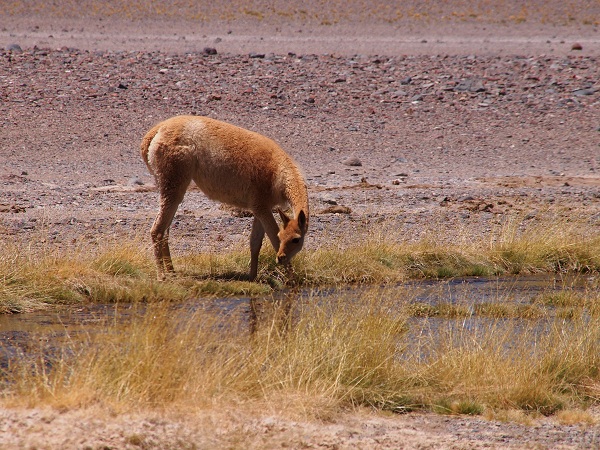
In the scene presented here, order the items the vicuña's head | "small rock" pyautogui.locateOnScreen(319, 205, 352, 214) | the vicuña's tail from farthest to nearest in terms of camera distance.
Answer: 1. "small rock" pyautogui.locateOnScreen(319, 205, 352, 214)
2. the vicuña's tail
3. the vicuña's head

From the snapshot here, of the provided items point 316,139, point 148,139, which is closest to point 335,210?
point 148,139

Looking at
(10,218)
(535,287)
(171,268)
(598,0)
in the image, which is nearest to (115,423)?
(171,268)

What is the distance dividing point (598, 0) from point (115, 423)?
41.9m

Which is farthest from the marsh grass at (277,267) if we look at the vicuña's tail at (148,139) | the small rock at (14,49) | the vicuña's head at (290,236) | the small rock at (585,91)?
the small rock at (14,49)

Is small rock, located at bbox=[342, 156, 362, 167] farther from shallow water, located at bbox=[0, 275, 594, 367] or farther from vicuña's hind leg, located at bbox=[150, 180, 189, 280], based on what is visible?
vicuña's hind leg, located at bbox=[150, 180, 189, 280]

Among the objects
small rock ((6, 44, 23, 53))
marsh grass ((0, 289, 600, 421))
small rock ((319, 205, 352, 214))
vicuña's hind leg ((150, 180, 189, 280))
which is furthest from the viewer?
small rock ((6, 44, 23, 53))

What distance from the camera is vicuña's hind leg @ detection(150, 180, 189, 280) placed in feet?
35.7

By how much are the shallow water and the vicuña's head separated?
0.46 meters

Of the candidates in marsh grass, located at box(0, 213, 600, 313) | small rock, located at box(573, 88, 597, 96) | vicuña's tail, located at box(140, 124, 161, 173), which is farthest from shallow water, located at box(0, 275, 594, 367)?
small rock, located at box(573, 88, 597, 96)

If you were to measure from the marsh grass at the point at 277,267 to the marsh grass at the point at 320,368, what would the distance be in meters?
1.43

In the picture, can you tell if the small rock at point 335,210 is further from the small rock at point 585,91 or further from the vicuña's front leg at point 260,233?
the small rock at point 585,91

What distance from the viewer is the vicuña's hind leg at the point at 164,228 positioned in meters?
10.9

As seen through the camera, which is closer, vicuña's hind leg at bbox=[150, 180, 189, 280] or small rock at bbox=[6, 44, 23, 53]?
vicuña's hind leg at bbox=[150, 180, 189, 280]

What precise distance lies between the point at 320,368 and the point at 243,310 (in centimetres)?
260
